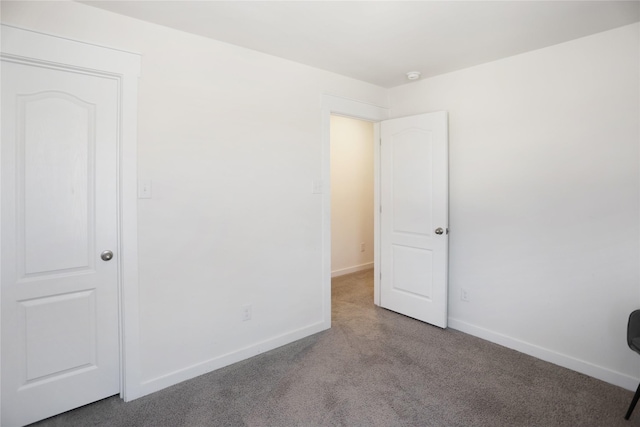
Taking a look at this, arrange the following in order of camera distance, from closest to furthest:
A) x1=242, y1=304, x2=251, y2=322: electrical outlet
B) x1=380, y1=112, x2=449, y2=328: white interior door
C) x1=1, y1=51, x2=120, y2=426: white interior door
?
x1=1, y1=51, x2=120, y2=426: white interior door → x1=242, y1=304, x2=251, y2=322: electrical outlet → x1=380, y1=112, x2=449, y2=328: white interior door

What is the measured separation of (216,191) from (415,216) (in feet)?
6.24

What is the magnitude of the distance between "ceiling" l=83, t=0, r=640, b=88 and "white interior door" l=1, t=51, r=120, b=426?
0.60m

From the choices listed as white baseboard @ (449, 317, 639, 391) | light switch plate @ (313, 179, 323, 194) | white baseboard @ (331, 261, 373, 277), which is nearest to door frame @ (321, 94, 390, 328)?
light switch plate @ (313, 179, 323, 194)

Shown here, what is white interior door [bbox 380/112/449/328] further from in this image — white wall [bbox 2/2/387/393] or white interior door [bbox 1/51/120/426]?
white interior door [bbox 1/51/120/426]

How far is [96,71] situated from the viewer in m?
1.90

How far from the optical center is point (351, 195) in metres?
5.05

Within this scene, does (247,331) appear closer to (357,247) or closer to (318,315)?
(318,315)

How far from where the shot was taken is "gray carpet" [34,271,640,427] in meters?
1.89

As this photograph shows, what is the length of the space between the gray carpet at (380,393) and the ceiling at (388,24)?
2.36m

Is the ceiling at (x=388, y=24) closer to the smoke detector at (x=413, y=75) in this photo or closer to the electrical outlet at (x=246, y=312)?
the smoke detector at (x=413, y=75)

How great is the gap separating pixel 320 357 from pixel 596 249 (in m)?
2.12

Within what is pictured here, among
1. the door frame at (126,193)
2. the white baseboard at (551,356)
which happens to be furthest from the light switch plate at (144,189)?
the white baseboard at (551,356)

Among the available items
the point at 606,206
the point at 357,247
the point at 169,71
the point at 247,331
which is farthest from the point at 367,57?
the point at 357,247

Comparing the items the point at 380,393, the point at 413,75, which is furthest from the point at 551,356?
the point at 413,75
